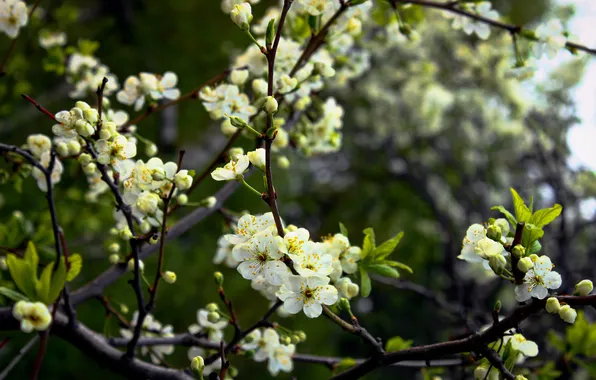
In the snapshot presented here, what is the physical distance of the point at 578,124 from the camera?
8.38 ft

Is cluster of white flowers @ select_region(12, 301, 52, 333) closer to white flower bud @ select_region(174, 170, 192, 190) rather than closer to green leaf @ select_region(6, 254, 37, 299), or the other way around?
green leaf @ select_region(6, 254, 37, 299)

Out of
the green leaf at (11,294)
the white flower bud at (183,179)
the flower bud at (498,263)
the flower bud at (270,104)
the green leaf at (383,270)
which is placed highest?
the flower bud at (270,104)

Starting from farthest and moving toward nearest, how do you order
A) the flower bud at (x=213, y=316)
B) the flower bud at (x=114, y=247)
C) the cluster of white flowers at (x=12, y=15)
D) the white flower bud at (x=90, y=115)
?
the cluster of white flowers at (x=12, y=15) < the flower bud at (x=114, y=247) < the flower bud at (x=213, y=316) < the white flower bud at (x=90, y=115)

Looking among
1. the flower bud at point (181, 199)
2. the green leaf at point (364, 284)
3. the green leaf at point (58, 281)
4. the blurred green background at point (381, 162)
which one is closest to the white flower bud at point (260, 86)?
the flower bud at point (181, 199)

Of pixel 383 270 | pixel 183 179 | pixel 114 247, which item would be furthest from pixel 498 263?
pixel 114 247

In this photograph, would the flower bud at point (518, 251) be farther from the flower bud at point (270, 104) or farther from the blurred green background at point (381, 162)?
the blurred green background at point (381, 162)

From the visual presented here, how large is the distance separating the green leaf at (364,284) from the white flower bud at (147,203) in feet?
1.10

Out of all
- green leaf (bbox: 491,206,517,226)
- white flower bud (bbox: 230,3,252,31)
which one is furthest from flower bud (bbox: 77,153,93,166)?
green leaf (bbox: 491,206,517,226)

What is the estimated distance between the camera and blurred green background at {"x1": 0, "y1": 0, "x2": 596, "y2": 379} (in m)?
2.25

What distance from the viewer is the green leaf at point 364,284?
77 centimetres

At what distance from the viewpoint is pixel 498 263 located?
2.03 ft

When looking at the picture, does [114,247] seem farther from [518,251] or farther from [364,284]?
[518,251]

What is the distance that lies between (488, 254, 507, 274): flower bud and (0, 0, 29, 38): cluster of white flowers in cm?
102

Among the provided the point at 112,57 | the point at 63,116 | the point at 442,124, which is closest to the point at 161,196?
the point at 63,116
